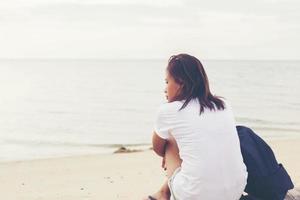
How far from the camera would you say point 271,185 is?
10.9 ft

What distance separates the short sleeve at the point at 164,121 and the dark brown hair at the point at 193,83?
11 cm

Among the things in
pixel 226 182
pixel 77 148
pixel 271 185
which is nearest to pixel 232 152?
pixel 226 182

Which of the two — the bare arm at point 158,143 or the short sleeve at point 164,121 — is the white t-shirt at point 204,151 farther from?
the bare arm at point 158,143

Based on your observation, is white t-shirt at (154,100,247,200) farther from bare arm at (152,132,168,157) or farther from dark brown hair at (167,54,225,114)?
bare arm at (152,132,168,157)

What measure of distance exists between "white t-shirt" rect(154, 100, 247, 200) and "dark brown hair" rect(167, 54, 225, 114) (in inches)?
1.4

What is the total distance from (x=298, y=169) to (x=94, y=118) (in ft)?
52.0

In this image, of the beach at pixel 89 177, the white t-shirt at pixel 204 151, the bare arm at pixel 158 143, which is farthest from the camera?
the beach at pixel 89 177

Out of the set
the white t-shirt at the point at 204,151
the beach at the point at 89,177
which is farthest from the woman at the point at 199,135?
the beach at the point at 89,177

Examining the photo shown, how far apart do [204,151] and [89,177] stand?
16.9ft

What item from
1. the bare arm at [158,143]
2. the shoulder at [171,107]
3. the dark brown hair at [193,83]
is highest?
the dark brown hair at [193,83]

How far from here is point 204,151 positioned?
3.03 metres

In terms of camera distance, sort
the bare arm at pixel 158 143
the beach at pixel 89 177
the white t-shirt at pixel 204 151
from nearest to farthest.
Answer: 1. the white t-shirt at pixel 204 151
2. the bare arm at pixel 158 143
3. the beach at pixel 89 177

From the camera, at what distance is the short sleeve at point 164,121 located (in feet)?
10.1

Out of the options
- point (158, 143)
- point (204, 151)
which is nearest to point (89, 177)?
point (158, 143)
